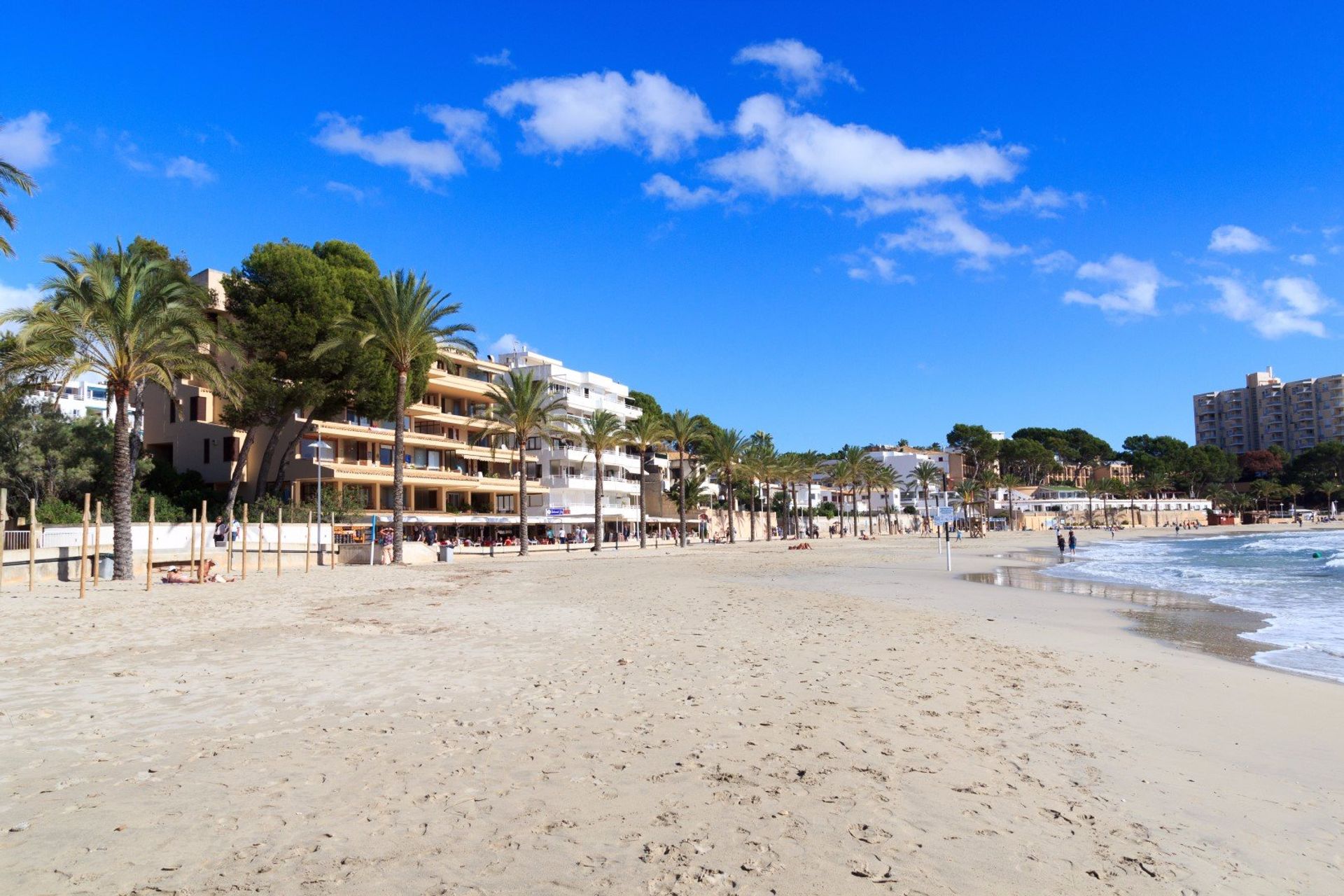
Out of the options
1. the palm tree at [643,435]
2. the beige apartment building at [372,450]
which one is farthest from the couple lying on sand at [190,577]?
the palm tree at [643,435]

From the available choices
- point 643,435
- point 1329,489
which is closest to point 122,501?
point 643,435

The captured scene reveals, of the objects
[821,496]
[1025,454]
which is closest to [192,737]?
[821,496]

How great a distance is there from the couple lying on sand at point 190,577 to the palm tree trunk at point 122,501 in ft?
3.66

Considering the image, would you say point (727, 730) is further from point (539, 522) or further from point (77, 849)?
point (539, 522)

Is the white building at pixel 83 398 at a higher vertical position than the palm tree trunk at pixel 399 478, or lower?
higher

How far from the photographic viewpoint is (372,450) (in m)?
53.8

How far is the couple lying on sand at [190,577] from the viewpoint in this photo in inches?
938

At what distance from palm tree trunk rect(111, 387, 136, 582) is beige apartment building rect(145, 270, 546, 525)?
62.9ft

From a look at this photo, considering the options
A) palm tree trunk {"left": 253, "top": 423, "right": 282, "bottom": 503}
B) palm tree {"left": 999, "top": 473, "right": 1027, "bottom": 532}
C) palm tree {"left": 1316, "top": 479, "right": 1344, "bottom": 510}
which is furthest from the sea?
palm tree {"left": 1316, "top": 479, "right": 1344, "bottom": 510}

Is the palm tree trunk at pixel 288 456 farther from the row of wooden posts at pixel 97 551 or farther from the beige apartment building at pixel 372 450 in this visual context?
the row of wooden posts at pixel 97 551

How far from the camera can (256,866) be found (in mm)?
4410

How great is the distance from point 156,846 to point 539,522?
60571mm

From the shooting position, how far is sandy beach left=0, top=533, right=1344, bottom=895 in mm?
4539

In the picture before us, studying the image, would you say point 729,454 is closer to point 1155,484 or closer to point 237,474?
point 237,474
